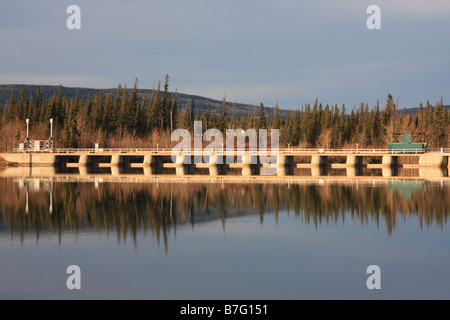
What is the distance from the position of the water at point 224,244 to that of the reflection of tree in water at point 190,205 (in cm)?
7

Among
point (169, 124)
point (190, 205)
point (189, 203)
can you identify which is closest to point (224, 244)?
point (190, 205)

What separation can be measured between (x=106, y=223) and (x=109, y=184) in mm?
20479

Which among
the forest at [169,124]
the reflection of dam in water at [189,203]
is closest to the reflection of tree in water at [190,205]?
the reflection of dam in water at [189,203]

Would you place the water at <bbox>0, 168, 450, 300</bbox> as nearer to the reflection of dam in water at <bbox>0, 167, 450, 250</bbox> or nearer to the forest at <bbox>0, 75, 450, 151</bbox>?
the reflection of dam in water at <bbox>0, 167, 450, 250</bbox>

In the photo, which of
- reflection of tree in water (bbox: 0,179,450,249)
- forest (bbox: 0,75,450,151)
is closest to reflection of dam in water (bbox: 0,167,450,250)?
reflection of tree in water (bbox: 0,179,450,249)

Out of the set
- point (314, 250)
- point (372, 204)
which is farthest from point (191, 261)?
point (372, 204)

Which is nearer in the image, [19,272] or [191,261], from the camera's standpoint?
[19,272]

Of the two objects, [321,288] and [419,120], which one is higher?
[419,120]

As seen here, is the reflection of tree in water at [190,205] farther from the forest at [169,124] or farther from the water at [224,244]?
the forest at [169,124]

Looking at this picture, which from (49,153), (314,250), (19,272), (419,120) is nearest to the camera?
(19,272)

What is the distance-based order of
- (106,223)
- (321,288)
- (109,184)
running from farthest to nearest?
(109,184), (106,223), (321,288)

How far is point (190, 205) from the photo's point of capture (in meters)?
31.9

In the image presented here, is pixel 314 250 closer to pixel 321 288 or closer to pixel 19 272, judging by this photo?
pixel 321 288
